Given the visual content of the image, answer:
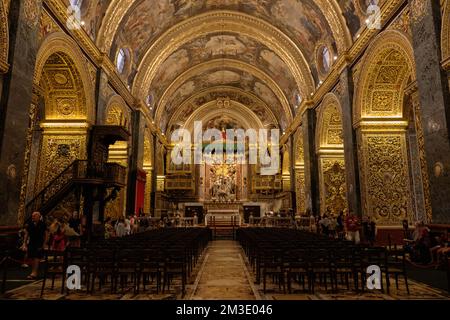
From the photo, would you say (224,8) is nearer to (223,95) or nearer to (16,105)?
(223,95)

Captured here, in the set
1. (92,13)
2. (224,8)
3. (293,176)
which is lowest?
(293,176)

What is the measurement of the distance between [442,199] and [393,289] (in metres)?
3.03

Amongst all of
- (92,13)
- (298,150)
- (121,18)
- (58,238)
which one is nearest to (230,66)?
(298,150)

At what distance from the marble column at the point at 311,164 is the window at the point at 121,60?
35.1 feet

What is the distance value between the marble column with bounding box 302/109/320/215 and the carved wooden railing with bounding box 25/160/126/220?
10.5 m

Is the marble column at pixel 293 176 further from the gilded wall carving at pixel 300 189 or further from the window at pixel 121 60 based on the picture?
the window at pixel 121 60

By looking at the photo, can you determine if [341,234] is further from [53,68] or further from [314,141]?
→ [53,68]

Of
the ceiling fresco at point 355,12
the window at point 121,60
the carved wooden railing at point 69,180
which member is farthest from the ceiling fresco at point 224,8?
the carved wooden railing at point 69,180

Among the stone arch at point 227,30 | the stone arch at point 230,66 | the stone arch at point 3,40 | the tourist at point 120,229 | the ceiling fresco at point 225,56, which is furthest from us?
the stone arch at point 230,66

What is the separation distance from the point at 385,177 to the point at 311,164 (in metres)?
6.05

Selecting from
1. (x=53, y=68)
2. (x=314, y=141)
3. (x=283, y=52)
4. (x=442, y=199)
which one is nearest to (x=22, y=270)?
(x=53, y=68)

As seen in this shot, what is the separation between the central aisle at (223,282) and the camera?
5072 mm

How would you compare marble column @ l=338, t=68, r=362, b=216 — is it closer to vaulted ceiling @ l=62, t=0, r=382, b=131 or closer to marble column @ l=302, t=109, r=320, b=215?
vaulted ceiling @ l=62, t=0, r=382, b=131

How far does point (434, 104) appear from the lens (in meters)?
7.36
